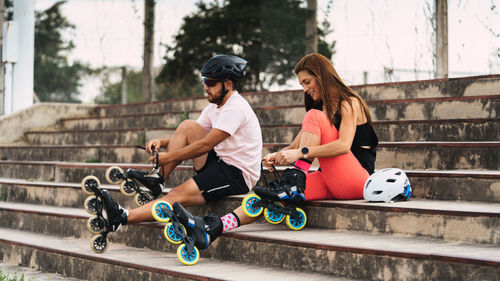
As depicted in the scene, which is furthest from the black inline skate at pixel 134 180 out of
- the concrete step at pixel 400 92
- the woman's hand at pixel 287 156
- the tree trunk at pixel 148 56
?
the tree trunk at pixel 148 56

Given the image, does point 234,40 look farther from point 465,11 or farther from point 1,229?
point 1,229

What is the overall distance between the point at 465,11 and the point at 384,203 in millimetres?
4080

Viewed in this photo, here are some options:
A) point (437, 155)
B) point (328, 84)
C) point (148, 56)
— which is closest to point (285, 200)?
point (328, 84)

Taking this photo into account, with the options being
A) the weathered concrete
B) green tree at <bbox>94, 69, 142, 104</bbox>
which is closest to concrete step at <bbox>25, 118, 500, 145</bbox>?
the weathered concrete

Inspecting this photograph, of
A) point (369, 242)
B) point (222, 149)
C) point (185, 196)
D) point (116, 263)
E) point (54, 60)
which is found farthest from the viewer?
point (54, 60)

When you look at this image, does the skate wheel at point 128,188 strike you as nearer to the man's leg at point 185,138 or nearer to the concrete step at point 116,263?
the man's leg at point 185,138

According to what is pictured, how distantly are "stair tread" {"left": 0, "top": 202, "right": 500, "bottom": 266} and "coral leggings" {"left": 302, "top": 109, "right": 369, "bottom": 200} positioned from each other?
0.27 meters

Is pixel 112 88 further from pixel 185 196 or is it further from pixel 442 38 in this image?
pixel 185 196

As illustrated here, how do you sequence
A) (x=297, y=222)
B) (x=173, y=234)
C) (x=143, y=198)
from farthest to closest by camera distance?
(x=143, y=198), (x=297, y=222), (x=173, y=234)

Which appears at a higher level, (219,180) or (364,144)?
(364,144)

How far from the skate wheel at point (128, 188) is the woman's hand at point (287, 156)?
1.14 metres

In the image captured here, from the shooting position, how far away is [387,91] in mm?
6027

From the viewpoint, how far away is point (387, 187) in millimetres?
3600

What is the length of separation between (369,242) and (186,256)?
100cm
